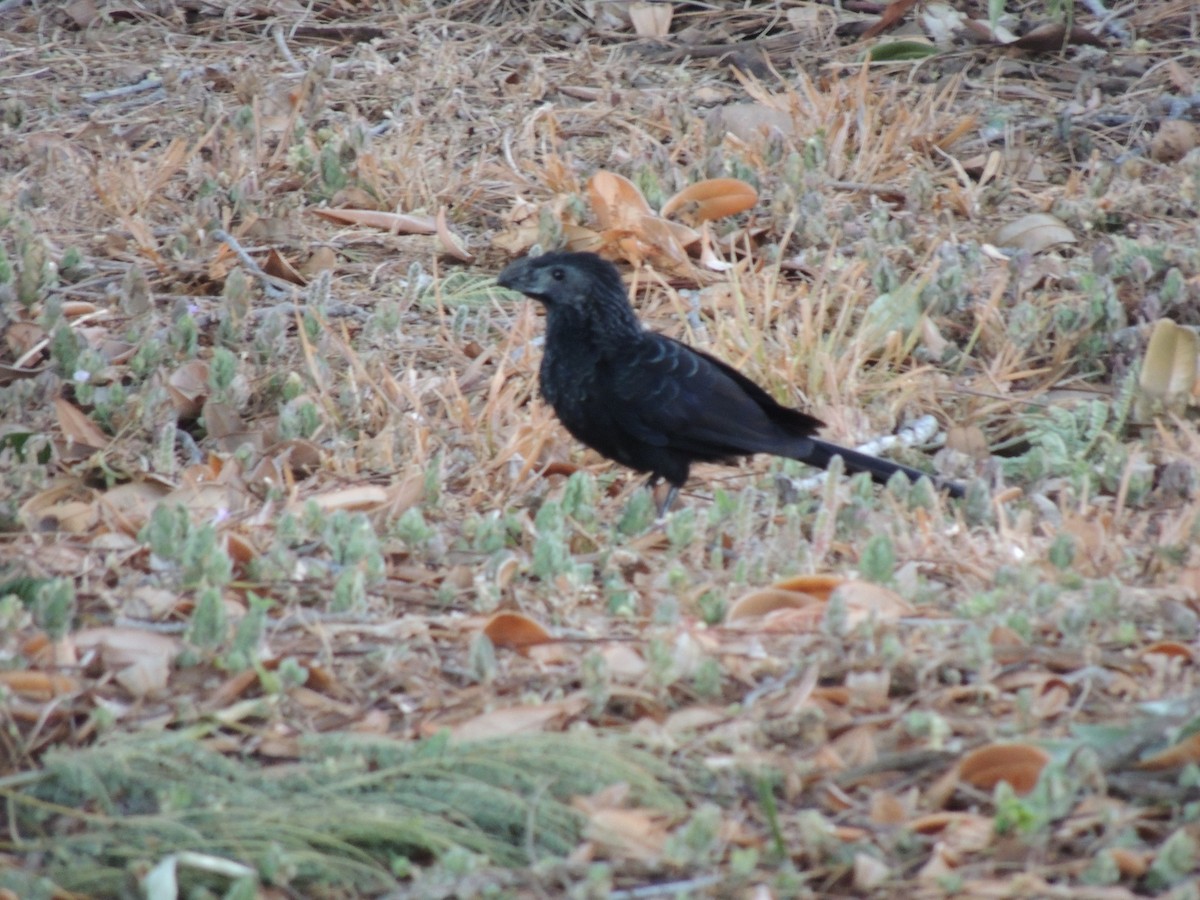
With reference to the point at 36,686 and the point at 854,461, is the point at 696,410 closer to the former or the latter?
the point at 854,461

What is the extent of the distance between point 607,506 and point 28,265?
2242mm

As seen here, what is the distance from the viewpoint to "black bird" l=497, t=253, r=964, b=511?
4.89m

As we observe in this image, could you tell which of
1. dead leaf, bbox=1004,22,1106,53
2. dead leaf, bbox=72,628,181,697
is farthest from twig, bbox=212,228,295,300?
dead leaf, bbox=1004,22,1106,53

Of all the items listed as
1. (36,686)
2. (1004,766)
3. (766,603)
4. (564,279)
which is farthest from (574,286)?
(1004,766)

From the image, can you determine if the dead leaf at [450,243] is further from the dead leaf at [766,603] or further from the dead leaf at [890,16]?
the dead leaf at [766,603]

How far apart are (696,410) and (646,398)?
6.4 inches

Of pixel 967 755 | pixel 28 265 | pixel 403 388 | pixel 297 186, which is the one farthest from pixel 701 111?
pixel 967 755

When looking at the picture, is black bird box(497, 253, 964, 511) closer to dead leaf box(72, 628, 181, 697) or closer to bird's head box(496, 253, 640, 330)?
bird's head box(496, 253, 640, 330)

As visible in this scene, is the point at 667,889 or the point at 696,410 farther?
the point at 696,410

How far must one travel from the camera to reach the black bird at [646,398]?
16.0 feet

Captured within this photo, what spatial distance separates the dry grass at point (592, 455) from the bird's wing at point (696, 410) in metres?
0.17

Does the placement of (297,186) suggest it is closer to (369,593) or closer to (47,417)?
(47,417)

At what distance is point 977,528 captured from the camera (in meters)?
4.31

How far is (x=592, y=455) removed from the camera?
547 centimetres
